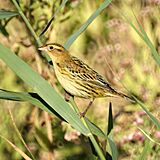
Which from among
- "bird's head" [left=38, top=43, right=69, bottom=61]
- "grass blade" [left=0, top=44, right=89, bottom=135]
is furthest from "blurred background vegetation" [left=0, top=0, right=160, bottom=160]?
"grass blade" [left=0, top=44, right=89, bottom=135]

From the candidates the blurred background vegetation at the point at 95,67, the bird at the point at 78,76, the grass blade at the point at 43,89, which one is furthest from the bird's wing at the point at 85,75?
the grass blade at the point at 43,89

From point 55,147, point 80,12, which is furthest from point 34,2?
point 80,12

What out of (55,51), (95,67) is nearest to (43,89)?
(55,51)

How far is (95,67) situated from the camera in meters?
6.62

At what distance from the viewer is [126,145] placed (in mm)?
4855

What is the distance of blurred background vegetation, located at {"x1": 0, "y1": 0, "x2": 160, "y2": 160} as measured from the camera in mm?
5117

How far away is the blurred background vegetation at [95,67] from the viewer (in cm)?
512

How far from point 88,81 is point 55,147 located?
1.28 m

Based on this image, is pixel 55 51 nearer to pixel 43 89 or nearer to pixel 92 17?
pixel 92 17

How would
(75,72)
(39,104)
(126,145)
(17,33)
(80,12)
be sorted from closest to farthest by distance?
(39,104) → (75,72) → (126,145) → (17,33) → (80,12)

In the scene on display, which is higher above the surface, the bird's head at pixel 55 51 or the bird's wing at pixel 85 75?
the bird's head at pixel 55 51

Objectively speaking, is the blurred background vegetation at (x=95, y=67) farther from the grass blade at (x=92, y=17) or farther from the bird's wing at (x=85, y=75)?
the grass blade at (x=92, y=17)

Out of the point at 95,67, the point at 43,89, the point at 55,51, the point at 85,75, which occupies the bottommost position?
the point at 43,89

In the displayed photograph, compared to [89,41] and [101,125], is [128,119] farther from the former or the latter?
[89,41]
